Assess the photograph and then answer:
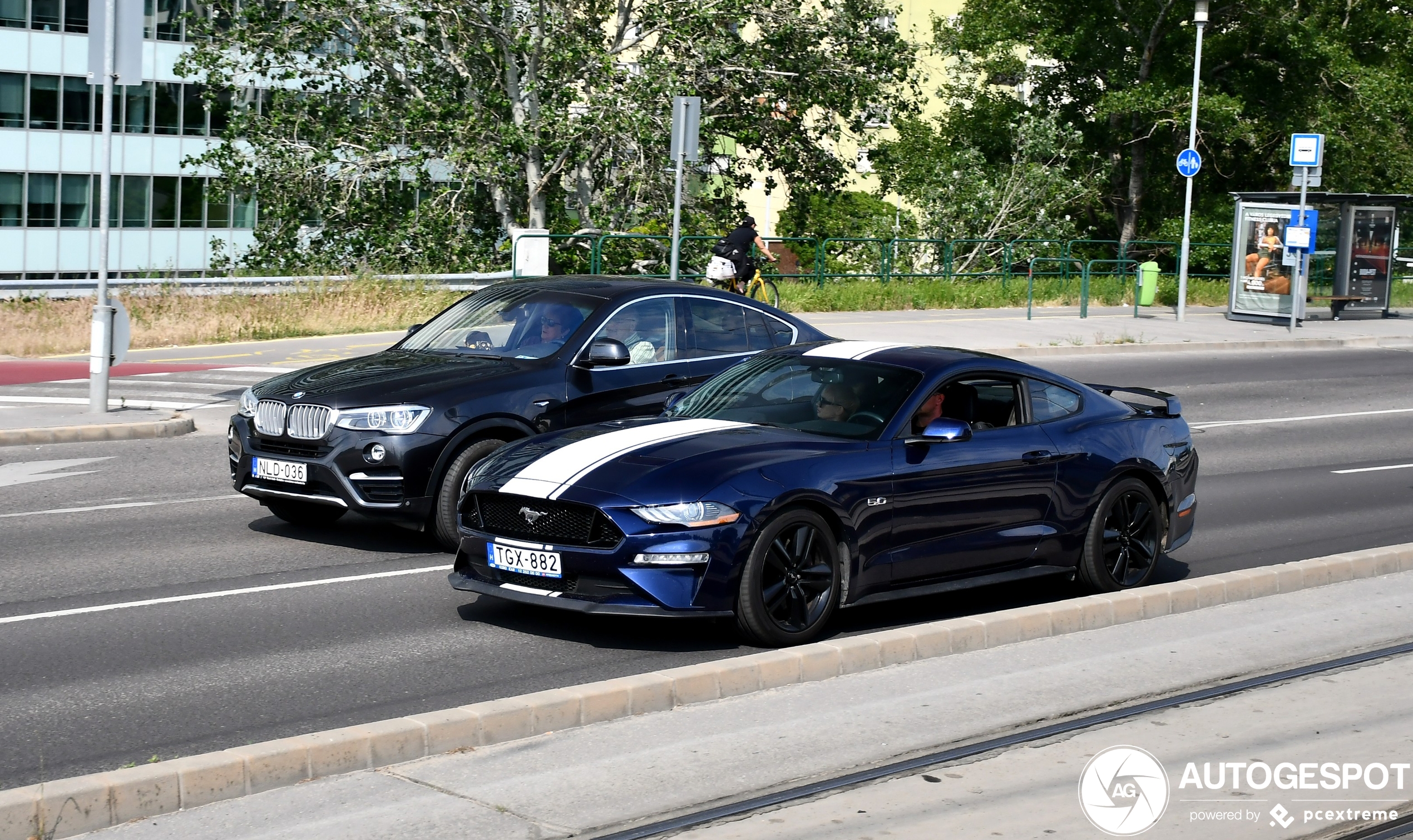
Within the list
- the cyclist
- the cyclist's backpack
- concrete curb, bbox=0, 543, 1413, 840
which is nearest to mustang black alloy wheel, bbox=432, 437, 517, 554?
concrete curb, bbox=0, 543, 1413, 840

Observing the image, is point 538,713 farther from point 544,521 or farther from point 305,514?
point 305,514

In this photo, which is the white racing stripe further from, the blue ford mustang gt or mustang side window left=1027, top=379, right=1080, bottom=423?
mustang side window left=1027, top=379, right=1080, bottom=423

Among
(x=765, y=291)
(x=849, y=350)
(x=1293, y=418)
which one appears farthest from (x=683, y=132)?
(x=849, y=350)

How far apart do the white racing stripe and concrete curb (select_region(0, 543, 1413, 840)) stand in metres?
1.26

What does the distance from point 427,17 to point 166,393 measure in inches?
712

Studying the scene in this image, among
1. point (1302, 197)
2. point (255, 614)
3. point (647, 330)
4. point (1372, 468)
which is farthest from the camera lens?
point (1302, 197)

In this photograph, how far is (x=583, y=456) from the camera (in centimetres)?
812

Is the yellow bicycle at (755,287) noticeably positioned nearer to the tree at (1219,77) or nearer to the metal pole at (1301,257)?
the metal pole at (1301,257)

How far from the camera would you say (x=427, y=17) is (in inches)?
1346

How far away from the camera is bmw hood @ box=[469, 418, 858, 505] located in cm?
775

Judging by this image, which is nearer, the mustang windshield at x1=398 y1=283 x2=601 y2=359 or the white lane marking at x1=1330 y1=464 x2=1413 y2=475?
the mustang windshield at x1=398 y1=283 x2=601 y2=359

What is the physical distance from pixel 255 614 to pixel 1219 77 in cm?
4306

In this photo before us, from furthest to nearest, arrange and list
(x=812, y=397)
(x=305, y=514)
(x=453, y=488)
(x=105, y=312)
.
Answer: (x=105, y=312)
(x=305, y=514)
(x=453, y=488)
(x=812, y=397)

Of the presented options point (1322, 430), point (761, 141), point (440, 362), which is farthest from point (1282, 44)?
point (440, 362)
